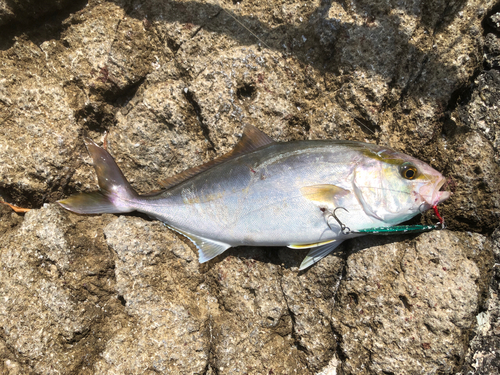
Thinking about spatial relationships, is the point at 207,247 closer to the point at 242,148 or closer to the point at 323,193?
the point at 242,148

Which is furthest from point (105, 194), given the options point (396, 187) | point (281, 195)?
point (396, 187)

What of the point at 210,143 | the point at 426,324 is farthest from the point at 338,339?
the point at 210,143

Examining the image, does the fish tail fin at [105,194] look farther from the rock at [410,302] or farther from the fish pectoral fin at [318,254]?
the rock at [410,302]

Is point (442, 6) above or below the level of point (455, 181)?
above

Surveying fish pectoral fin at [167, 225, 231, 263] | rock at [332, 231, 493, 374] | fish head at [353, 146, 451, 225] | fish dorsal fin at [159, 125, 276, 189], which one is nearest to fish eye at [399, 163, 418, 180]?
fish head at [353, 146, 451, 225]

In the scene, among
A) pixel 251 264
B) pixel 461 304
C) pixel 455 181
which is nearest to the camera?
pixel 461 304

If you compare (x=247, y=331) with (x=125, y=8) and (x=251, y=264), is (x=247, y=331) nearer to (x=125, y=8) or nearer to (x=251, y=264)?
(x=251, y=264)
